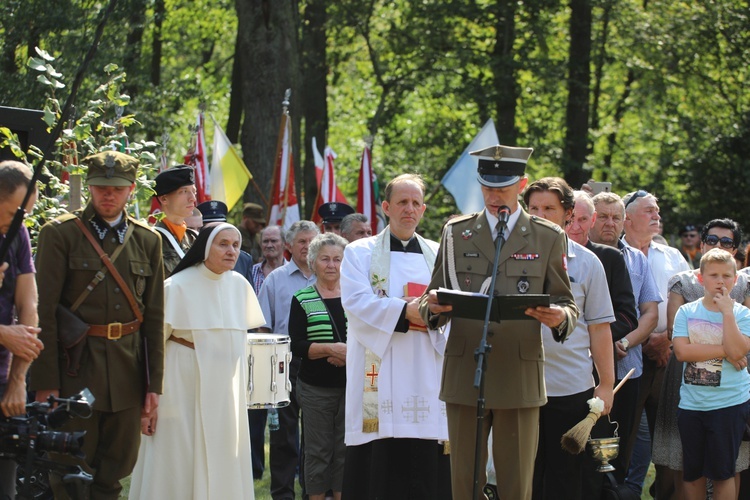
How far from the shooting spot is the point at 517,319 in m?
5.84

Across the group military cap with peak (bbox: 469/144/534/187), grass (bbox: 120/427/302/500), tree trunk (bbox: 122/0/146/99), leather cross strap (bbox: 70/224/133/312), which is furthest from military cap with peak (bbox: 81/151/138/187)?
tree trunk (bbox: 122/0/146/99)

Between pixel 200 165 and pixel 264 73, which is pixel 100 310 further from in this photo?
pixel 264 73

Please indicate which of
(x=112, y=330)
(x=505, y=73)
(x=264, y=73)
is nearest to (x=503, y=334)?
(x=112, y=330)

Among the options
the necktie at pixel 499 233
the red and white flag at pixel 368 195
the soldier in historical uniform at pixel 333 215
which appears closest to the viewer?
the necktie at pixel 499 233

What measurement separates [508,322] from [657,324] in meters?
3.26

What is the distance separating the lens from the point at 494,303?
18.5ft

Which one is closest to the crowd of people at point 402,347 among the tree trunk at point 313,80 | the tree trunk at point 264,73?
the tree trunk at point 264,73

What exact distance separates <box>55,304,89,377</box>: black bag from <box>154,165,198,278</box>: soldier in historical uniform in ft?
5.79

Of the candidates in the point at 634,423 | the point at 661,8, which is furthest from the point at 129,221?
the point at 661,8

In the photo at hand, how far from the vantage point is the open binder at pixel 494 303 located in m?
5.62

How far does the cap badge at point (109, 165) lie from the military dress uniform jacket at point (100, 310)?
0.77 feet

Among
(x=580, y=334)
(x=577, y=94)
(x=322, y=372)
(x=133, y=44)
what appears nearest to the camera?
(x=580, y=334)

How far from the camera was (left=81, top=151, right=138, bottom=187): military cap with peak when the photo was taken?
6.69 metres

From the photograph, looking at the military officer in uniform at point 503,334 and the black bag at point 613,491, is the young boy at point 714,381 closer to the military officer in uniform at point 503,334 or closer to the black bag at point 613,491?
the black bag at point 613,491
